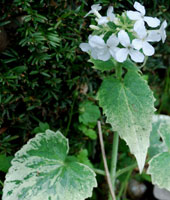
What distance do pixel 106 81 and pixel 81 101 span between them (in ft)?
1.27

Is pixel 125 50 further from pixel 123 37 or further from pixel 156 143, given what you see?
pixel 156 143

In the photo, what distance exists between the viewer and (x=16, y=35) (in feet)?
3.58

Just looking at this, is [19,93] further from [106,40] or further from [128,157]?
[128,157]

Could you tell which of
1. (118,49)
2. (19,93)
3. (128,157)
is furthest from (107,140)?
(118,49)

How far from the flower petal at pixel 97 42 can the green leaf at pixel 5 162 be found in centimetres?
59

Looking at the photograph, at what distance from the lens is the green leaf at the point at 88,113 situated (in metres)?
1.27

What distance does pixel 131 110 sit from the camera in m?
0.88

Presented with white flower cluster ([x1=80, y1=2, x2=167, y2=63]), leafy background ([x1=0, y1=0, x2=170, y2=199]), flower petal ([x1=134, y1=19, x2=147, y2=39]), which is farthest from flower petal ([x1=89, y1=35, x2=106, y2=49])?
leafy background ([x1=0, y1=0, x2=170, y2=199])

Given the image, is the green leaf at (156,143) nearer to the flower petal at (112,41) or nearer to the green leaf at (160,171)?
the green leaf at (160,171)

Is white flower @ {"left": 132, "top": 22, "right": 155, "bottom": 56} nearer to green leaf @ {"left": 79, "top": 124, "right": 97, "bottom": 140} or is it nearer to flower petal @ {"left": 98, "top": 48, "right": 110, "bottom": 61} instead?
flower petal @ {"left": 98, "top": 48, "right": 110, "bottom": 61}

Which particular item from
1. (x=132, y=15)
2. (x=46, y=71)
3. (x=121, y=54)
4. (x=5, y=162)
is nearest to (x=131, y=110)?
(x=121, y=54)

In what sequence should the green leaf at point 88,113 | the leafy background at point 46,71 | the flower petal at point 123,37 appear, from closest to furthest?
the flower petal at point 123,37, the leafy background at point 46,71, the green leaf at point 88,113

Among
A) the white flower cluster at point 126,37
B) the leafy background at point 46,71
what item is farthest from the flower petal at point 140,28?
the leafy background at point 46,71

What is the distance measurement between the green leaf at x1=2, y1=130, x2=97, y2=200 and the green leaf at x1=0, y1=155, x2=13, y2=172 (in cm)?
10
